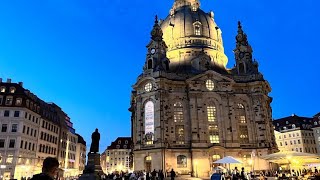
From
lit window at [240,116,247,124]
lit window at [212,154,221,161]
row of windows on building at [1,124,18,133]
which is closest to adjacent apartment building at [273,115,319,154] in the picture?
lit window at [240,116,247,124]

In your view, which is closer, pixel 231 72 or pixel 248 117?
pixel 248 117

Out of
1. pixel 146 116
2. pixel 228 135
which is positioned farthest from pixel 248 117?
pixel 146 116

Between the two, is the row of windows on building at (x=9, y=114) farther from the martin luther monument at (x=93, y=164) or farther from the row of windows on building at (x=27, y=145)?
the martin luther monument at (x=93, y=164)

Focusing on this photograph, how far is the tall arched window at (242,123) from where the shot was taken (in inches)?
2347

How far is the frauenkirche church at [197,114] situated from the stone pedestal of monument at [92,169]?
75.4 ft

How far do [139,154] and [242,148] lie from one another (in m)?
19.9

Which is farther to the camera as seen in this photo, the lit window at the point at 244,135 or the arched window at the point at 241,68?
the arched window at the point at 241,68

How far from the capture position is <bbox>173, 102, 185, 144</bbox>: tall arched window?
57500 mm

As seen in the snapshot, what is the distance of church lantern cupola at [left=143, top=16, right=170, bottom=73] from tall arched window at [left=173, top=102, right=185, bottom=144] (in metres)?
8.55

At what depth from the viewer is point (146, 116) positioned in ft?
193

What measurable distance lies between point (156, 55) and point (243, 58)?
786 inches

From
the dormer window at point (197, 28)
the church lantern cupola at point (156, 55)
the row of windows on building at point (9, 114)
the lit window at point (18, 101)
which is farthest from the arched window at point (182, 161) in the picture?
the lit window at point (18, 101)

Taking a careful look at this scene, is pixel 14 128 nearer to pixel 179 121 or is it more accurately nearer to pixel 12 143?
pixel 12 143

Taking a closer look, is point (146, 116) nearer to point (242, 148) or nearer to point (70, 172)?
point (242, 148)
